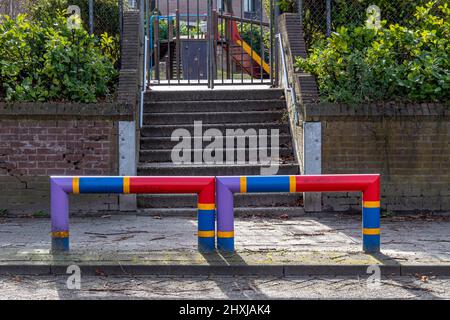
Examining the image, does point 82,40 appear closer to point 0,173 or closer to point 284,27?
point 0,173

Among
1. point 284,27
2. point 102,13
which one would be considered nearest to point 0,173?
point 102,13

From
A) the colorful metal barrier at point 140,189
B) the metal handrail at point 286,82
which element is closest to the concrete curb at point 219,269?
the colorful metal barrier at point 140,189

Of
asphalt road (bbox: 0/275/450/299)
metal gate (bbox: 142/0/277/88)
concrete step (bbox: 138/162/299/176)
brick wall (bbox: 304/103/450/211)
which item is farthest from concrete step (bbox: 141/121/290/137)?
asphalt road (bbox: 0/275/450/299)

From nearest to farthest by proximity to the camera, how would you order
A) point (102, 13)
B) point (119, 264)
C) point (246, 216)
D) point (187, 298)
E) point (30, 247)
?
point (187, 298), point (119, 264), point (30, 247), point (246, 216), point (102, 13)

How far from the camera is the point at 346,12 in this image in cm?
1497

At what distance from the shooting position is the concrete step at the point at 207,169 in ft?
41.5

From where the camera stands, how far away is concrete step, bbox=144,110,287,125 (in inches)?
549

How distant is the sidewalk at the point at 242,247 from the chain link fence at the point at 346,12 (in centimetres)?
436

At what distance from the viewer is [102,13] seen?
15.1 m

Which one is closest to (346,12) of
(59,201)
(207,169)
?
(207,169)

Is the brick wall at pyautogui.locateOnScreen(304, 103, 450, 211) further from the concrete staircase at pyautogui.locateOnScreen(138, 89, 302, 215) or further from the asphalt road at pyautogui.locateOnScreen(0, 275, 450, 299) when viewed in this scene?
the asphalt road at pyautogui.locateOnScreen(0, 275, 450, 299)

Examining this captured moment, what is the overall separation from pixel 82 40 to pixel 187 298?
695 cm

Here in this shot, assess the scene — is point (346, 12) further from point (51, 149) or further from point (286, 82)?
point (51, 149)

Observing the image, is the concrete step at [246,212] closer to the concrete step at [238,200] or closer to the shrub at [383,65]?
the concrete step at [238,200]
